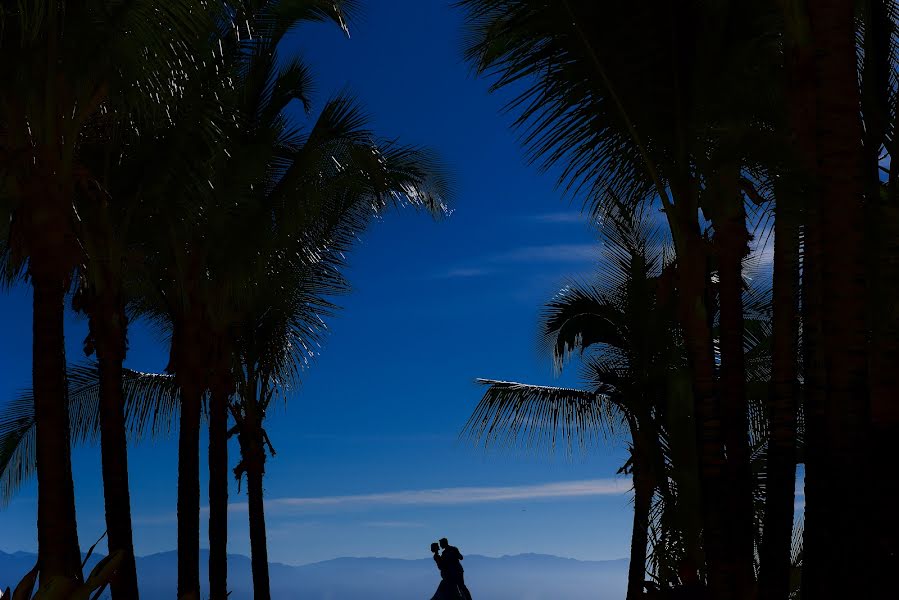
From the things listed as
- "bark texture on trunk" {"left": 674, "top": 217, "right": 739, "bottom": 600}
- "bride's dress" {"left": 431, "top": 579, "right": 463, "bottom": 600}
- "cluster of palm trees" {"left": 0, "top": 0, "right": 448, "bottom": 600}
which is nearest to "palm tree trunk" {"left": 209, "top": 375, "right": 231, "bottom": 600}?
"cluster of palm trees" {"left": 0, "top": 0, "right": 448, "bottom": 600}

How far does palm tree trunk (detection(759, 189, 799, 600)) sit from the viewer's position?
26.2 ft

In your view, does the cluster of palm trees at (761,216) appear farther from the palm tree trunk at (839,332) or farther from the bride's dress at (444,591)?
the bride's dress at (444,591)

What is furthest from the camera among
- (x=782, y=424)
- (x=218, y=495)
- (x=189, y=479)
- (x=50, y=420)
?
(x=218, y=495)

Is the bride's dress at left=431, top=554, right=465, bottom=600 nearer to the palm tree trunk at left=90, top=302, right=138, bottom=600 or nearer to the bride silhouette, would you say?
the bride silhouette

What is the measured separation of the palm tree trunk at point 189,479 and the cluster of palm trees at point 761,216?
5.83 m

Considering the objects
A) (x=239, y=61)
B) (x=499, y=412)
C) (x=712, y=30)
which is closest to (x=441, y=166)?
Answer: (x=239, y=61)

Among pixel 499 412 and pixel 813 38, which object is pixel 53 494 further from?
pixel 499 412

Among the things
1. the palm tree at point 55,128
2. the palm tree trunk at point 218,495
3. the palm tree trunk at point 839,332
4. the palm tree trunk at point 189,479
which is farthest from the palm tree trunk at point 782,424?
the palm tree trunk at point 218,495

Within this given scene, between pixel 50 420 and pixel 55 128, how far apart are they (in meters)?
2.40

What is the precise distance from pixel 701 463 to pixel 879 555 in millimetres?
3209

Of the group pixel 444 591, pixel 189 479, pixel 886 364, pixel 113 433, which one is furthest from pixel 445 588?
pixel 886 364

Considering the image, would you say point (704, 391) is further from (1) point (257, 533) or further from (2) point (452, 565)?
(1) point (257, 533)

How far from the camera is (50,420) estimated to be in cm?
769

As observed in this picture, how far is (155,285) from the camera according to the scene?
44.7 feet
